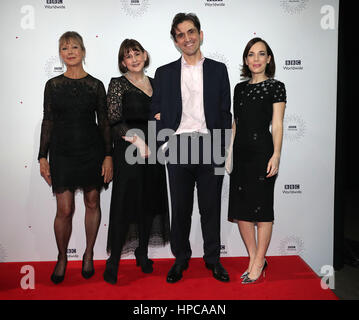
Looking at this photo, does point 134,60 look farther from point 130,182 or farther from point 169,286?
point 169,286

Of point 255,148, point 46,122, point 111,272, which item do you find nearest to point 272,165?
point 255,148

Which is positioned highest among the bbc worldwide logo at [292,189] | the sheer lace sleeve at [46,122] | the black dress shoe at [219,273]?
the sheer lace sleeve at [46,122]

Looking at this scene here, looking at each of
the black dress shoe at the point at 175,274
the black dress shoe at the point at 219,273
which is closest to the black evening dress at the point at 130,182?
the black dress shoe at the point at 175,274

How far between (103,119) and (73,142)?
33cm

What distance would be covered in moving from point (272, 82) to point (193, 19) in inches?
32.4

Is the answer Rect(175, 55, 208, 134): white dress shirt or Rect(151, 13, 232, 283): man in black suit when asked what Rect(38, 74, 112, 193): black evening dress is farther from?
Rect(175, 55, 208, 134): white dress shirt

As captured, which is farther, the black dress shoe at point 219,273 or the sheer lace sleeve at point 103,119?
the sheer lace sleeve at point 103,119

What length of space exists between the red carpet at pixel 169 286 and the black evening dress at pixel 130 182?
271 millimetres

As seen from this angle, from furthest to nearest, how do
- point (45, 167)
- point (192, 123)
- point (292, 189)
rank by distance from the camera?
point (292, 189), point (45, 167), point (192, 123)

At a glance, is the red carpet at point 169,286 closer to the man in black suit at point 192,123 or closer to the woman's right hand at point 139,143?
the man in black suit at point 192,123

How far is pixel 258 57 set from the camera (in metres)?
2.57

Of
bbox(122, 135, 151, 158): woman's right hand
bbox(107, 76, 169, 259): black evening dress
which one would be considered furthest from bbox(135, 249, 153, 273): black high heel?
bbox(122, 135, 151, 158): woman's right hand

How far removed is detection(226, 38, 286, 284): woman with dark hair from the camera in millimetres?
2559

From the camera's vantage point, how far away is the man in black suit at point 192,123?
2639 millimetres
